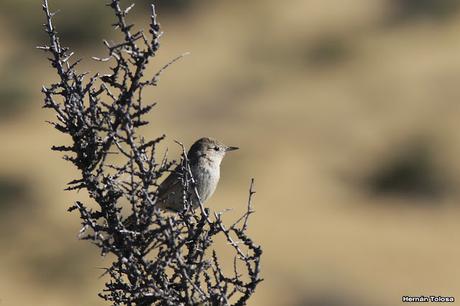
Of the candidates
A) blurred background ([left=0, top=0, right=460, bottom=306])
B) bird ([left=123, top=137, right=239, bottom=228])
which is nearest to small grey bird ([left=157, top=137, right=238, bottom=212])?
bird ([left=123, top=137, right=239, bottom=228])

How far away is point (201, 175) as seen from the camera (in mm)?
9148

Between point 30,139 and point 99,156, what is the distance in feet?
77.4

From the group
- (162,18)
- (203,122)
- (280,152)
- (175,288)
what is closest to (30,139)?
(203,122)

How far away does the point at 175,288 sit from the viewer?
6.15 metres

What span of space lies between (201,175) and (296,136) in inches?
752

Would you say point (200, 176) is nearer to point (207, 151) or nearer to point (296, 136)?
point (207, 151)

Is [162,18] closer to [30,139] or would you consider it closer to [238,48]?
[238,48]

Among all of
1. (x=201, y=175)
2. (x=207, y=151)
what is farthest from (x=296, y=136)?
(x=201, y=175)

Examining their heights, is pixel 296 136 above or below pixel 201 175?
above

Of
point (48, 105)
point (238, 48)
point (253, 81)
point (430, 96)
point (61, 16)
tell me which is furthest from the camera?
point (61, 16)

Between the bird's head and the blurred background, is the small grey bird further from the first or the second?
the blurred background

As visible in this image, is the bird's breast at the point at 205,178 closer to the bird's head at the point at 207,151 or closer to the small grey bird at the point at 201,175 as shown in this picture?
the small grey bird at the point at 201,175

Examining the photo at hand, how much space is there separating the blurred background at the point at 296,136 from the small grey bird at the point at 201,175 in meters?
3.74

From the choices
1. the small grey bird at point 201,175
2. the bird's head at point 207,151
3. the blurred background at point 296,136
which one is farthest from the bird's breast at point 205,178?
the blurred background at point 296,136
